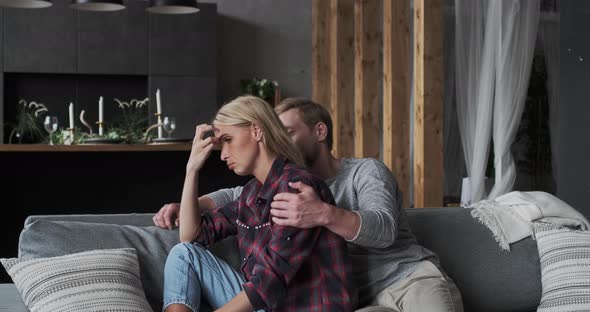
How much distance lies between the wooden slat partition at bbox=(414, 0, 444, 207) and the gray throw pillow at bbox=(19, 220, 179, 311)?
2532mm

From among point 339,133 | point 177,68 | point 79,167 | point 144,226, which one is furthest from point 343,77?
point 144,226

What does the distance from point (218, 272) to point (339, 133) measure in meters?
4.67

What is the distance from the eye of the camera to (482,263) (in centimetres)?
281

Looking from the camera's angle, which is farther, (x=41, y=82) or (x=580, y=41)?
(x=41, y=82)

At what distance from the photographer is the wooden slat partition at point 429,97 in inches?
189

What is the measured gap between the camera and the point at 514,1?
5.21 meters

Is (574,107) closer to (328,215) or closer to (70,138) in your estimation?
(70,138)

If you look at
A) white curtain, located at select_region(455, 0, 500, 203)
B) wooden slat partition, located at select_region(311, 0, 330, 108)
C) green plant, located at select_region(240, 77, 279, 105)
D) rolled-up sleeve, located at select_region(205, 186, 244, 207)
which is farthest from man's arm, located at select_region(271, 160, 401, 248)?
green plant, located at select_region(240, 77, 279, 105)

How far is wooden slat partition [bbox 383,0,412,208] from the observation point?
17.8ft

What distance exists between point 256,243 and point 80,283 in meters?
0.50

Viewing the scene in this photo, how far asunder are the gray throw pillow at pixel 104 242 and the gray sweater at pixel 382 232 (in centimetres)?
58

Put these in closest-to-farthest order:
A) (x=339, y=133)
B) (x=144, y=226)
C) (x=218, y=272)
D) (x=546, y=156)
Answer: (x=218, y=272), (x=144, y=226), (x=546, y=156), (x=339, y=133)

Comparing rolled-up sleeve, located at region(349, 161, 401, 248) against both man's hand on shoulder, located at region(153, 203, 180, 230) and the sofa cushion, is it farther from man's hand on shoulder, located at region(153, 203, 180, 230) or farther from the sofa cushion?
the sofa cushion

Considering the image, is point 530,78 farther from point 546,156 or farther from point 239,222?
point 239,222
